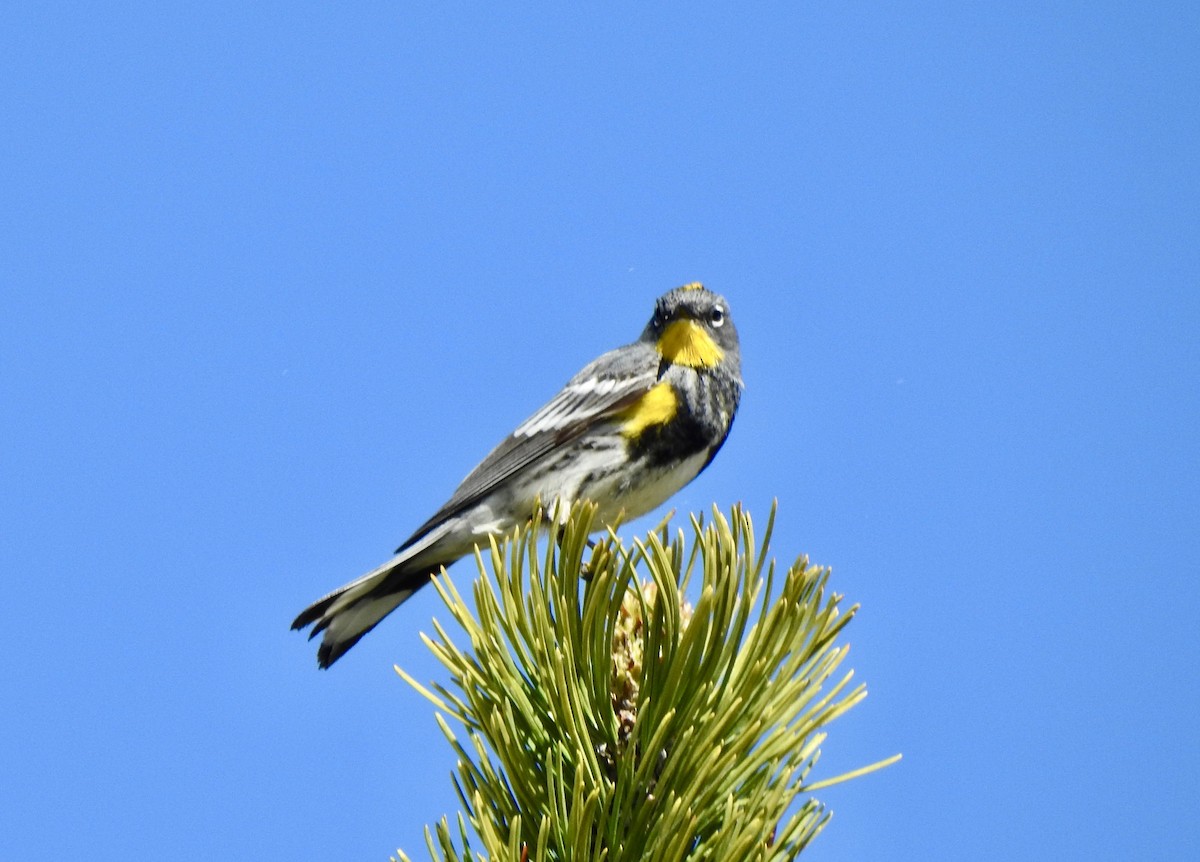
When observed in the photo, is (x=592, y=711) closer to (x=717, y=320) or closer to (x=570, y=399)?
(x=570, y=399)

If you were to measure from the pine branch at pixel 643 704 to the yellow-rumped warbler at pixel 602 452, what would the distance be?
8.06ft

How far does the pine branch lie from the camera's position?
6.88ft

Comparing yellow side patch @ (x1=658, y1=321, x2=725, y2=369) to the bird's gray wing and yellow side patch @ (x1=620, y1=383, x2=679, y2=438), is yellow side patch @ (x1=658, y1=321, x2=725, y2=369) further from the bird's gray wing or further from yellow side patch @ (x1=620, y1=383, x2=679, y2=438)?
yellow side patch @ (x1=620, y1=383, x2=679, y2=438)

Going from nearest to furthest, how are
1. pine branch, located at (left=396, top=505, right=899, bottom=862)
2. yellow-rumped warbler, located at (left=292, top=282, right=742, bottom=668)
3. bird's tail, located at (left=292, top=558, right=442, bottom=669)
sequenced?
pine branch, located at (left=396, top=505, right=899, bottom=862)
bird's tail, located at (left=292, top=558, right=442, bottom=669)
yellow-rumped warbler, located at (left=292, top=282, right=742, bottom=668)

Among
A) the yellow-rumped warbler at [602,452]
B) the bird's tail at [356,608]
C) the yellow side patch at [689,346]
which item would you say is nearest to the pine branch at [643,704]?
the bird's tail at [356,608]

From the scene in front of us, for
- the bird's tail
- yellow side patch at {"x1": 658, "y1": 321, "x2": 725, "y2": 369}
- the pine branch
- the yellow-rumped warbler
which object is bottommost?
the pine branch

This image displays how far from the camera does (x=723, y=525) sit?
7.80 ft

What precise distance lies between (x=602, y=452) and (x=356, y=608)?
122 cm

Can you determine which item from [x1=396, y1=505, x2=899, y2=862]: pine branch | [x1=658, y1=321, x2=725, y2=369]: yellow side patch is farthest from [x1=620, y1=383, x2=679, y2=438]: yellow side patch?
[x1=396, y1=505, x2=899, y2=862]: pine branch

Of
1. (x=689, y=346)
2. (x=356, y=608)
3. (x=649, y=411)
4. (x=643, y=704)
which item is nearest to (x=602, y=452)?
(x=649, y=411)

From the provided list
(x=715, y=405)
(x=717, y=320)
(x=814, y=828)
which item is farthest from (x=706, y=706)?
(x=717, y=320)

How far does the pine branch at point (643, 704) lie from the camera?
2.10 metres

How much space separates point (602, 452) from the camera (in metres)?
5.21

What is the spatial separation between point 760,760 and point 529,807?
415 millimetres
